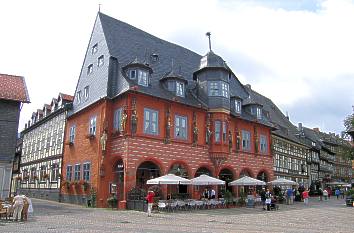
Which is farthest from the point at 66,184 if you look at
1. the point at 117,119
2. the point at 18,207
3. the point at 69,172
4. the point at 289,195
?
the point at 289,195

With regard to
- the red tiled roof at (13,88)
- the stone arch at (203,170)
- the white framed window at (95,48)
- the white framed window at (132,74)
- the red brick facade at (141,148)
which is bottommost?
the stone arch at (203,170)

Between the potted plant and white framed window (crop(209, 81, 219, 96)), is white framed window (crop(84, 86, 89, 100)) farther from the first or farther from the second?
white framed window (crop(209, 81, 219, 96))

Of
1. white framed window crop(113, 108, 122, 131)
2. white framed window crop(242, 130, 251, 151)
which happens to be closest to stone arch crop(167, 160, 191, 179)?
white framed window crop(113, 108, 122, 131)

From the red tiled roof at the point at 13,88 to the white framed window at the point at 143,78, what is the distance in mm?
8391

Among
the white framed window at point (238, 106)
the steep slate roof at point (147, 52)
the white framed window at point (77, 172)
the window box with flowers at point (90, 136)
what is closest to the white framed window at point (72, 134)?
the white framed window at point (77, 172)

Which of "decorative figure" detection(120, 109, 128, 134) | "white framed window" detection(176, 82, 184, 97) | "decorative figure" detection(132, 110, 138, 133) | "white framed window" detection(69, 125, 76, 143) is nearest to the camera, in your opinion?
"decorative figure" detection(132, 110, 138, 133)

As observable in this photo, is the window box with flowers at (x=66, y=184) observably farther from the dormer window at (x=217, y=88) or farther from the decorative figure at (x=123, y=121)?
the dormer window at (x=217, y=88)

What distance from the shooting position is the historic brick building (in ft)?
94.1

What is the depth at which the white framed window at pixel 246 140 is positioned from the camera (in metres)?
38.1

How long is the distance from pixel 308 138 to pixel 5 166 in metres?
56.5

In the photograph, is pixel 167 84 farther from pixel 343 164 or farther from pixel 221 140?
pixel 343 164

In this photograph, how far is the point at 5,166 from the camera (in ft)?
82.7

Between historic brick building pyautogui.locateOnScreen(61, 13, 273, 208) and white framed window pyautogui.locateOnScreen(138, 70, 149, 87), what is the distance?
80mm

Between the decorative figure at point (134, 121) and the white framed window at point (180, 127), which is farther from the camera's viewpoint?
the white framed window at point (180, 127)
